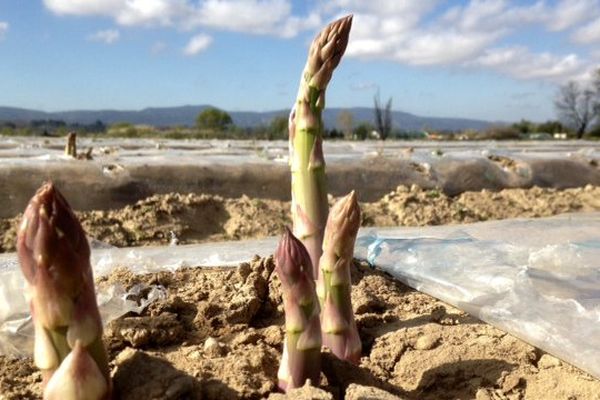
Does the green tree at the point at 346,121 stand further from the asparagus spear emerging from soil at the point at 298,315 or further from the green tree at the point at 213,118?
the asparagus spear emerging from soil at the point at 298,315

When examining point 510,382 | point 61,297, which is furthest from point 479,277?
point 61,297

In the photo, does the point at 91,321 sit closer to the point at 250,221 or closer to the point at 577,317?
the point at 577,317

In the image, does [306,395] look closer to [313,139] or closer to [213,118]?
[313,139]

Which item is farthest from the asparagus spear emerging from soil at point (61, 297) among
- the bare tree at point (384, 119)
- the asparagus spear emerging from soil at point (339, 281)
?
the bare tree at point (384, 119)

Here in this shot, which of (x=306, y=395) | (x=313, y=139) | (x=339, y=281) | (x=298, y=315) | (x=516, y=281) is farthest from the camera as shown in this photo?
(x=516, y=281)

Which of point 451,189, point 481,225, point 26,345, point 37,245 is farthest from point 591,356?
point 451,189

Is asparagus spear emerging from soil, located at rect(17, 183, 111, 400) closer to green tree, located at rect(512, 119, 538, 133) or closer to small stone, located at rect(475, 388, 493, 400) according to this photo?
small stone, located at rect(475, 388, 493, 400)
